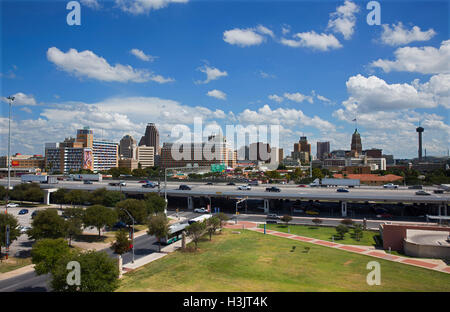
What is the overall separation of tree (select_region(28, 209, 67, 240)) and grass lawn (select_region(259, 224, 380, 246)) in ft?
97.7

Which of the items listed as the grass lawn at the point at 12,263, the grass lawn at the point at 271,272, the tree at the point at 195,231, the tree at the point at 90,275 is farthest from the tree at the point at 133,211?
the tree at the point at 90,275

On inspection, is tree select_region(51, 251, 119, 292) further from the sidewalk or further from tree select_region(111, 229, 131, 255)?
the sidewalk

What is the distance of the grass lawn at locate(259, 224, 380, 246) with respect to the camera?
39.2 m

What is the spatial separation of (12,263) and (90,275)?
18.4 m

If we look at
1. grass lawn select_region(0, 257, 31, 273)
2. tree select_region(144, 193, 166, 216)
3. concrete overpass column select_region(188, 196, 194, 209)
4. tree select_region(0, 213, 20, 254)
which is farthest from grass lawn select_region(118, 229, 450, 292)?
concrete overpass column select_region(188, 196, 194, 209)

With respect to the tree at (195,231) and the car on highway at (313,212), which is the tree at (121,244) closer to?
the tree at (195,231)

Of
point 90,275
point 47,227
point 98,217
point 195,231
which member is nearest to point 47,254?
point 90,275

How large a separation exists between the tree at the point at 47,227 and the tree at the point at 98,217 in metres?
4.86

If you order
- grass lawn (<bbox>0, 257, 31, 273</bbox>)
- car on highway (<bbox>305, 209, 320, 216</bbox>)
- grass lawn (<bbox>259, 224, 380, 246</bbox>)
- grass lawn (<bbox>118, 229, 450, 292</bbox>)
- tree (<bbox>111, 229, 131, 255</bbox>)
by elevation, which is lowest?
grass lawn (<bbox>0, 257, 31, 273</bbox>)

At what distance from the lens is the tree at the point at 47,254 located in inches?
894

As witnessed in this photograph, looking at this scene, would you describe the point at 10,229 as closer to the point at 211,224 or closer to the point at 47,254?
the point at 47,254

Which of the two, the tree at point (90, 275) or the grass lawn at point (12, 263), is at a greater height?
the tree at point (90, 275)
